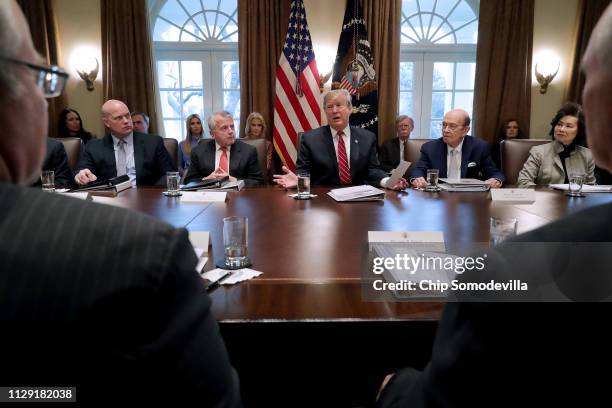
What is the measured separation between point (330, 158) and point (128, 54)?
11.6 ft

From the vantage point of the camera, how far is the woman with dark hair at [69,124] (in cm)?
511

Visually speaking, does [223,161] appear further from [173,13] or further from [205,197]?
[173,13]

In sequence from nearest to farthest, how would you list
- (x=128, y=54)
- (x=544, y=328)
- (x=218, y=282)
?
Result: (x=544, y=328), (x=218, y=282), (x=128, y=54)

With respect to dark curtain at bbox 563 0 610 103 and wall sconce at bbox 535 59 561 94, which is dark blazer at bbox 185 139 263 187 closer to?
wall sconce at bbox 535 59 561 94

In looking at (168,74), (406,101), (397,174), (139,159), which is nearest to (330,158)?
(397,174)

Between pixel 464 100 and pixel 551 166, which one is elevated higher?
pixel 464 100

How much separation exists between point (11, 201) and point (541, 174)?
345 centimetres

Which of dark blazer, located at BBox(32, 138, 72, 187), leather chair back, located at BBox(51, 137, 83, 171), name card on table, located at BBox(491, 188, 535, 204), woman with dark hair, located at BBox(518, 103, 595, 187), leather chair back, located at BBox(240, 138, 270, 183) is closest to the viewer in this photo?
name card on table, located at BBox(491, 188, 535, 204)

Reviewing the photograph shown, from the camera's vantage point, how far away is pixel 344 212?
6.36 feet

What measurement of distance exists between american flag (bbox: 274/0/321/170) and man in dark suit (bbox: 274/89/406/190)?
5.47ft

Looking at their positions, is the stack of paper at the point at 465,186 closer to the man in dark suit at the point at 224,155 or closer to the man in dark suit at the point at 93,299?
the man in dark suit at the point at 224,155

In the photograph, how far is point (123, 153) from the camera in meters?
3.50

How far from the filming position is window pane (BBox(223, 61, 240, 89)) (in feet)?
19.0

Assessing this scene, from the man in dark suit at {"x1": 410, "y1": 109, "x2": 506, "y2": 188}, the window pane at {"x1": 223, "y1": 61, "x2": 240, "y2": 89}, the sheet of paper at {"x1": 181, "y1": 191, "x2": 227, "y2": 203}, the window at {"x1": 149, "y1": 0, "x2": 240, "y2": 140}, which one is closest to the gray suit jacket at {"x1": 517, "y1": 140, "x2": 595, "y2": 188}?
the man in dark suit at {"x1": 410, "y1": 109, "x2": 506, "y2": 188}
